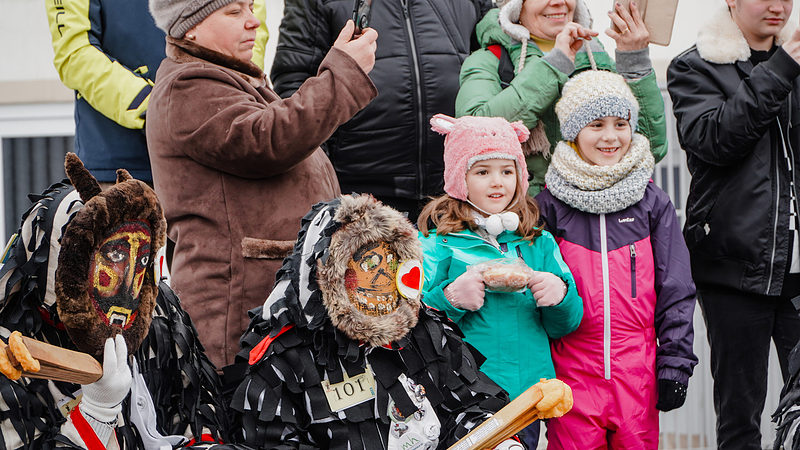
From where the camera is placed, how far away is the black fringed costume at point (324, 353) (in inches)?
111

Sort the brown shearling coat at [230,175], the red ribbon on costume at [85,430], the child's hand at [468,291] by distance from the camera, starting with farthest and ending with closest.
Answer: the child's hand at [468,291], the brown shearling coat at [230,175], the red ribbon on costume at [85,430]

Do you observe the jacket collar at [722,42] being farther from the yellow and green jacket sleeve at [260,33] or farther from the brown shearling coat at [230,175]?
the yellow and green jacket sleeve at [260,33]

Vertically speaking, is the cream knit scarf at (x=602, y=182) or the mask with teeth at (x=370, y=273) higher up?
the mask with teeth at (x=370, y=273)

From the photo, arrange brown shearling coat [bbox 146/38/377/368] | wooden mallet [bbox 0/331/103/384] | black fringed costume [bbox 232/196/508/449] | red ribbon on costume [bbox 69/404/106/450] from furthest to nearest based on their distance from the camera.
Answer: brown shearling coat [bbox 146/38/377/368], black fringed costume [bbox 232/196/508/449], red ribbon on costume [bbox 69/404/106/450], wooden mallet [bbox 0/331/103/384]

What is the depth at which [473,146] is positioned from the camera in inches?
146

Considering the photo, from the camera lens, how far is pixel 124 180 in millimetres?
2473

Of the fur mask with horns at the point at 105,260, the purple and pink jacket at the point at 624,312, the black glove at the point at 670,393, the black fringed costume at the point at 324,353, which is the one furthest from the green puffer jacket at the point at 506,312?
the fur mask with horns at the point at 105,260

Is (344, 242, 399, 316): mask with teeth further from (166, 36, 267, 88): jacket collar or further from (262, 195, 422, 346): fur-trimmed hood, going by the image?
(166, 36, 267, 88): jacket collar

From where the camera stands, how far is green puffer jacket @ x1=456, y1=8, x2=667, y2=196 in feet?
13.0

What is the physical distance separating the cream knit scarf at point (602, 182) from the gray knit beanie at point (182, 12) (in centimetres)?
135

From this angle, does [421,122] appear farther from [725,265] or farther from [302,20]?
[725,265]

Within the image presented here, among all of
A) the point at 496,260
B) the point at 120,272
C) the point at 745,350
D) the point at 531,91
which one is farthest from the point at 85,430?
the point at 745,350

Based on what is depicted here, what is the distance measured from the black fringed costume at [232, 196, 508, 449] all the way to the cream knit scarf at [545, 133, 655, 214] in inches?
42.1

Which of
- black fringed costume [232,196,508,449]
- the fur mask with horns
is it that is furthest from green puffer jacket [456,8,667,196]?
the fur mask with horns
